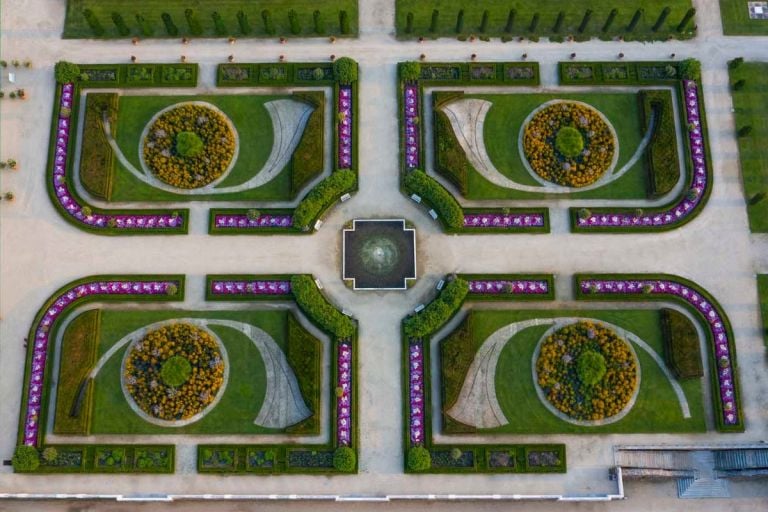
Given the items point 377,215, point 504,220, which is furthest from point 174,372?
point 504,220

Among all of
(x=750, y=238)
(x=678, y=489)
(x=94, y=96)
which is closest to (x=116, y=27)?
(x=94, y=96)

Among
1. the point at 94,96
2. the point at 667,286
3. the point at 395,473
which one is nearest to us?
the point at 395,473

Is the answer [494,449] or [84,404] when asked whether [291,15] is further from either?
[494,449]

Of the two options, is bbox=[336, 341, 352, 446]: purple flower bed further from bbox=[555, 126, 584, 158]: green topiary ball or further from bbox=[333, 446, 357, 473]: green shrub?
bbox=[555, 126, 584, 158]: green topiary ball

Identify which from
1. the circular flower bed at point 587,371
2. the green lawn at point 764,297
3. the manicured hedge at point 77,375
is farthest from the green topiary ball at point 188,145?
the green lawn at point 764,297

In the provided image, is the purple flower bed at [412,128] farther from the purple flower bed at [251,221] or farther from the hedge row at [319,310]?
the hedge row at [319,310]

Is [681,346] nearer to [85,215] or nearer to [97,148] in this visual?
[85,215]
